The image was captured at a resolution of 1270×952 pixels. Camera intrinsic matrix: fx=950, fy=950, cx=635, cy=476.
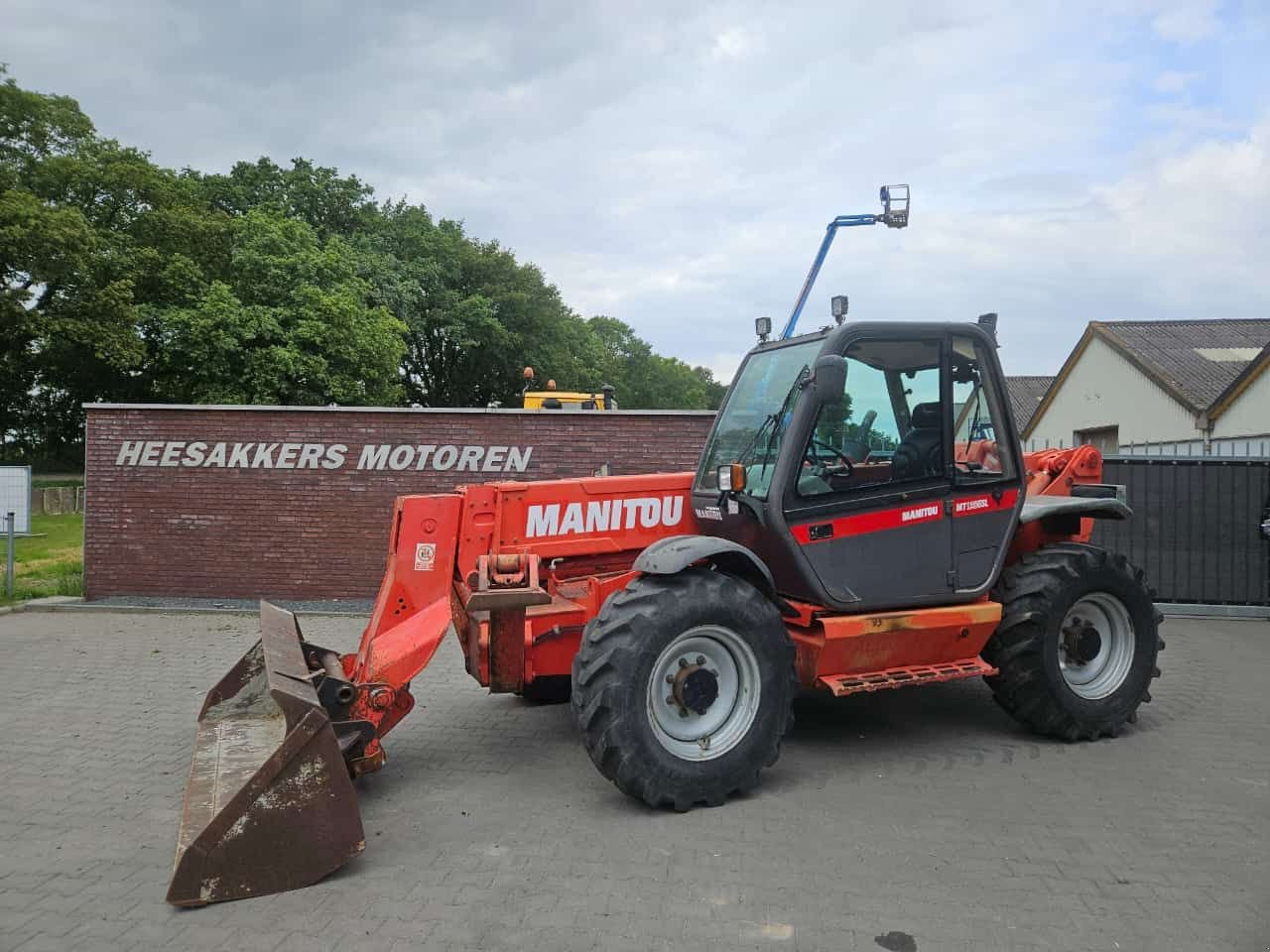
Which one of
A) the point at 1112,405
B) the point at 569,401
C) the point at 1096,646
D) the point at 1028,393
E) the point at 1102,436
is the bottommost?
the point at 1096,646

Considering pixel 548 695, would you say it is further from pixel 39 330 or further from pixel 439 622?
pixel 39 330

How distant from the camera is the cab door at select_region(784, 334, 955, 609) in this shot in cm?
538

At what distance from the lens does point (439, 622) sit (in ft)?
16.8

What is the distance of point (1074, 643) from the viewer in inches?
239

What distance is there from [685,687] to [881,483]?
66.9 inches

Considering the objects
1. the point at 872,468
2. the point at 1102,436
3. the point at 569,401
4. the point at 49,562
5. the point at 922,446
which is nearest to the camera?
the point at 872,468

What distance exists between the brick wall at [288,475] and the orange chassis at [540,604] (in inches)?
240

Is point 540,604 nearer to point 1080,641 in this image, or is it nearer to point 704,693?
point 704,693

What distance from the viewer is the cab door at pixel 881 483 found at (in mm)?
5383

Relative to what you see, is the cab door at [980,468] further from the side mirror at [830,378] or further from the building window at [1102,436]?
the building window at [1102,436]

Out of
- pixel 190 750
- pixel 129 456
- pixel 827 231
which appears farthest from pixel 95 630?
pixel 827 231

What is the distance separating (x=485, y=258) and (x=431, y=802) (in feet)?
142

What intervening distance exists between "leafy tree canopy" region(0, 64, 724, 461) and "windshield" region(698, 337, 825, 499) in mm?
26111

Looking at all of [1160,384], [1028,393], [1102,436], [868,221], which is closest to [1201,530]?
[868,221]
